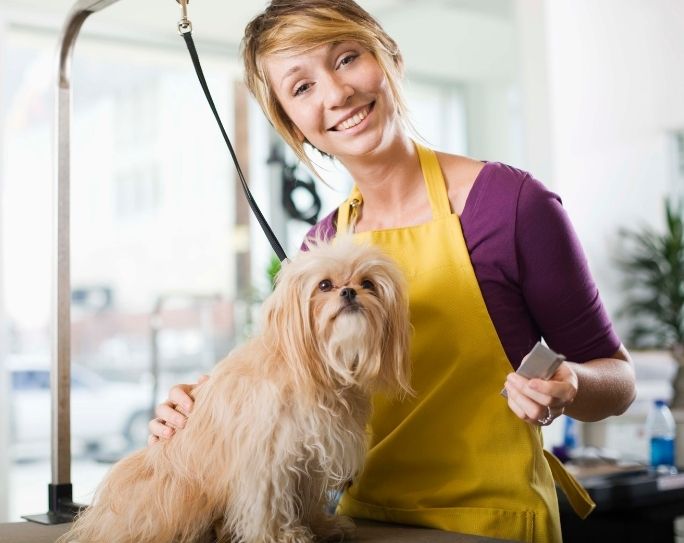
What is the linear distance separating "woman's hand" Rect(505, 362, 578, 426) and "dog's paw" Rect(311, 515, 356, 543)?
403 millimetres

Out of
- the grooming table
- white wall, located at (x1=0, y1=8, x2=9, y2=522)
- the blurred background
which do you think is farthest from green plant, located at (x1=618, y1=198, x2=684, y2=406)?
the grooming table

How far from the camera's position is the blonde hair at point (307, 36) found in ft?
5.33

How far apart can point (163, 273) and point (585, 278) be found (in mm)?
5639

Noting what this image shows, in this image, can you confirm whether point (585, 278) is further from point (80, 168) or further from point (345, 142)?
point (80, 168)

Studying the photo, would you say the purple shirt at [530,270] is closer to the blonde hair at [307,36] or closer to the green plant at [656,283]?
the blonde hair at [307,36]

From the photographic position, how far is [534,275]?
156 cm

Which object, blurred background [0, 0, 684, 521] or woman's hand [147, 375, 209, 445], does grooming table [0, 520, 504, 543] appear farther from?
blurred background [0, 0, 684, 521]

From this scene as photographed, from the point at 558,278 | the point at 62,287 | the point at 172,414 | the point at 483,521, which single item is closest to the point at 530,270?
the point at 558,278

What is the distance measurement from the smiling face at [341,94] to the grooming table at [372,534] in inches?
26.7

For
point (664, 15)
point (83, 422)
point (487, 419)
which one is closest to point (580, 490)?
point (487, 419)

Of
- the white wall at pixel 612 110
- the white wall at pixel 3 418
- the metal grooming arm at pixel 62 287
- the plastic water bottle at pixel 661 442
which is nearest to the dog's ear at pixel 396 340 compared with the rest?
the metal grooming arm at pixel 62 287

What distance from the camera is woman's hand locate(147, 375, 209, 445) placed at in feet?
5.03

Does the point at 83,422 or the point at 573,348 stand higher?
the point at 573,348

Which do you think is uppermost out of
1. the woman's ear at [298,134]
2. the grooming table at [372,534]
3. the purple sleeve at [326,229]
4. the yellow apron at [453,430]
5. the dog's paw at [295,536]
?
the woman's ear at [298,134]
